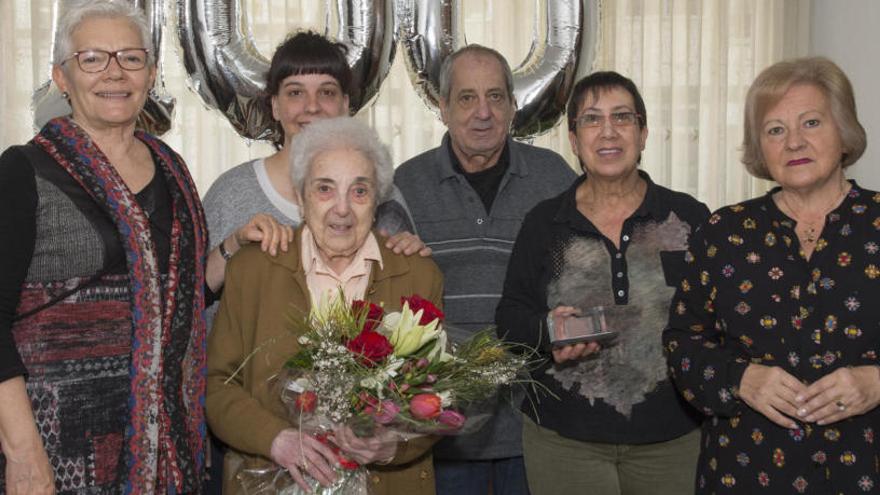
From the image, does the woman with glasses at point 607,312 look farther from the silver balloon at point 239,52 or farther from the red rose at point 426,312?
the silver balloon at point 239,52

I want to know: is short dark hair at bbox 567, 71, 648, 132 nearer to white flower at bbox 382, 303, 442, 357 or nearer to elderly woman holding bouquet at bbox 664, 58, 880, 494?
elderly woman holding bouquet at bbox 664, 58, 880, 494

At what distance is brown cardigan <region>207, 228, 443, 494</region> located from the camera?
2.23 meters

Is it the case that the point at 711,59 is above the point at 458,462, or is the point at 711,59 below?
above

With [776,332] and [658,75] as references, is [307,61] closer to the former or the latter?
[776,332]

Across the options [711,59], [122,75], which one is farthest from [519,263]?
[711,59]

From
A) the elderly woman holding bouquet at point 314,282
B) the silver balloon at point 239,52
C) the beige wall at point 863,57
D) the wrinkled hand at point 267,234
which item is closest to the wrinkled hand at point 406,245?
the elderly woman holding bouquet at point 314,282

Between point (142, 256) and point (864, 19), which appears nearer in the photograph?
point (142, 256)

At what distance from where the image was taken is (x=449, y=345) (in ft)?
6.98

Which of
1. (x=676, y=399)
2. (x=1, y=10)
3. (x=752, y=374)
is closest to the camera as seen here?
(x=752, y=374)

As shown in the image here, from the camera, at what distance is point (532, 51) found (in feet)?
12.2

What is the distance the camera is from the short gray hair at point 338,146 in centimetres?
238

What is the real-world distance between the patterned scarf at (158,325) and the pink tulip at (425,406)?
2.13 feet

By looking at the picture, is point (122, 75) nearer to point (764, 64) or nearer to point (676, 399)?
point (676, 399)

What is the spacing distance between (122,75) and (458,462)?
1.49 m
